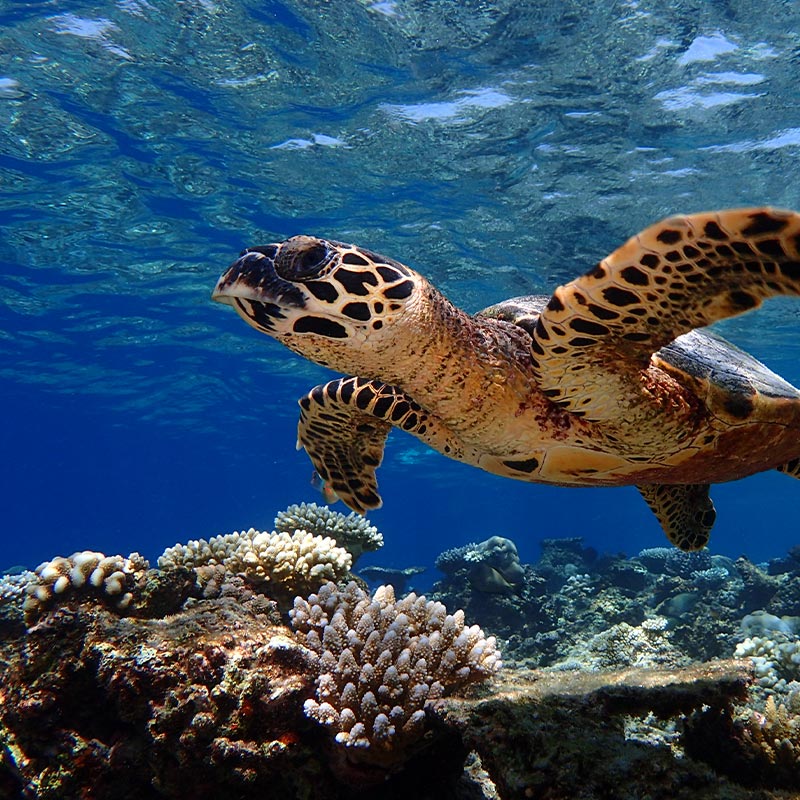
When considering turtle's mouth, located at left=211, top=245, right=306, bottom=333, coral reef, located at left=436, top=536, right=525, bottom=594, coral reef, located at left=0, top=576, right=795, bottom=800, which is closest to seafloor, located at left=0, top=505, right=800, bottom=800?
coral reef, located at left=0, top=576, right=795, bottom=800

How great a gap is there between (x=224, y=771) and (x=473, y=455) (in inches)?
94.3

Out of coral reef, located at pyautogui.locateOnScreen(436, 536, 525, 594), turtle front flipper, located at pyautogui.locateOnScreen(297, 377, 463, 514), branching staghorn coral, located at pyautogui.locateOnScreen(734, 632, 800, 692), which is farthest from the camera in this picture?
coral reef, located at pyautogui.locateOnScreen(436, 536, 525, 594)

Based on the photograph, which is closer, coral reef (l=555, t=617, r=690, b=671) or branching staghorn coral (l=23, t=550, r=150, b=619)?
branching staghorn coral (l=23, t=550, r=150, b=619)

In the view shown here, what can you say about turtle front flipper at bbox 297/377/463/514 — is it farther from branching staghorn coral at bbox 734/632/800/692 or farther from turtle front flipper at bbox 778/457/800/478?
branching staghorn coral at bbox 734/632/800/692

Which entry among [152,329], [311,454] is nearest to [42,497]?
[152,329]

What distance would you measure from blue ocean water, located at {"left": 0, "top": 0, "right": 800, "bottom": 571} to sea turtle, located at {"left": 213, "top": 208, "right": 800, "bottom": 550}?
8.13 metres

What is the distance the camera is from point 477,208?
1430 cm

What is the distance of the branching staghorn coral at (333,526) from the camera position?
6746 mm

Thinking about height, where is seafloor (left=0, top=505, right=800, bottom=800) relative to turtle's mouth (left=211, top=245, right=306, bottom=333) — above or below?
below

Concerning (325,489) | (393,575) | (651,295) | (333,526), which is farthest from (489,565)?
(651,295)

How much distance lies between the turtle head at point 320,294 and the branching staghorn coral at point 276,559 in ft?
6.90

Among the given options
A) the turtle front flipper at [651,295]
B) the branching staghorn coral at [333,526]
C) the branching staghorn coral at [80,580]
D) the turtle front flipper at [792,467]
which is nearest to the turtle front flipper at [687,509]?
the turtle front flipper at [792,467]

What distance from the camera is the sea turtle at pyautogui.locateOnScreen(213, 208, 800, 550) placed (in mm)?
2453

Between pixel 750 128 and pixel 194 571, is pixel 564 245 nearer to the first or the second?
pixel 750 128
